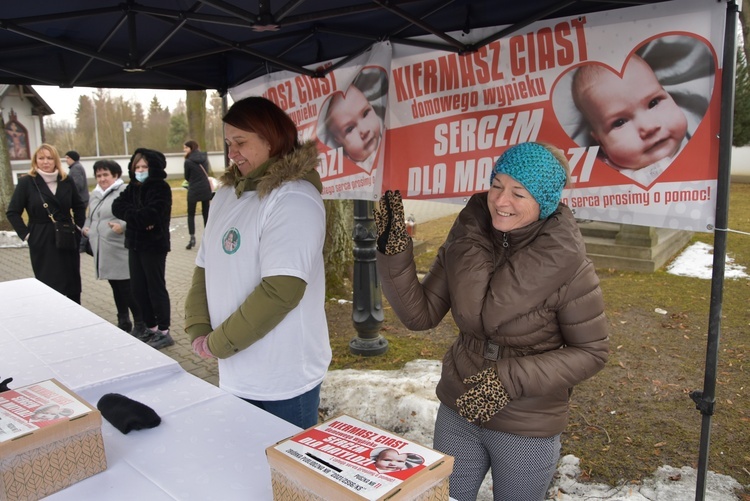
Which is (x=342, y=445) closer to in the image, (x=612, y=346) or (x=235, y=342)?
(x=235, y=342)

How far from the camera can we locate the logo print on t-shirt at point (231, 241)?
1930mm

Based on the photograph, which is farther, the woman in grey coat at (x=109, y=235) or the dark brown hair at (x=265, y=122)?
the woman in grey coat at (x=109, y=235)

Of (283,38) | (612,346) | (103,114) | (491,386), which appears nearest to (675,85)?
(491,386)

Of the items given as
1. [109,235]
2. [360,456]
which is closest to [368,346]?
[109,235]

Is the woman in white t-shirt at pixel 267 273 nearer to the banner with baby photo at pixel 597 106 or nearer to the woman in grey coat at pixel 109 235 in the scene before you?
the banner with baby photo at pixel 597 106

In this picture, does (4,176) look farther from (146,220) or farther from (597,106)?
(597,106)

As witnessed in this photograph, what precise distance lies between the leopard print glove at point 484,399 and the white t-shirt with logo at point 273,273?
Result: 61cm

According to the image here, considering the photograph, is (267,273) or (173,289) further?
(173,289)

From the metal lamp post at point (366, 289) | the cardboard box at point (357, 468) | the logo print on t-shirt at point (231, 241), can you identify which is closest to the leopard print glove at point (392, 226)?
the logo print on t-shirt at point (231, 241)

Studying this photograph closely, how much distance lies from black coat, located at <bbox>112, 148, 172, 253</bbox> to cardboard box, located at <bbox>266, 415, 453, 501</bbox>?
3817mm

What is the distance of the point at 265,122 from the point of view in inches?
78.3

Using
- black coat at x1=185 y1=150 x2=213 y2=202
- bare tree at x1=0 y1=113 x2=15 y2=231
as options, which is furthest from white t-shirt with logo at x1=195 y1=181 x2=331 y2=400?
bare tree at x1=0 y1=113 x2=15 y2=231

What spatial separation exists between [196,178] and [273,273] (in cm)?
871

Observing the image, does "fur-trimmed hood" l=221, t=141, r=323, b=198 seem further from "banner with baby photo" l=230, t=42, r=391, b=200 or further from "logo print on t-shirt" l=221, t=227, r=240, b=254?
"banner with baby photo" l=230, t=42, r=391, b=200
